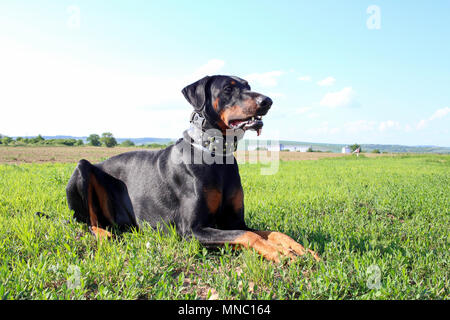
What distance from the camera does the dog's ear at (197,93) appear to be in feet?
11.1

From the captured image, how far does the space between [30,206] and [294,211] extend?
4.34m

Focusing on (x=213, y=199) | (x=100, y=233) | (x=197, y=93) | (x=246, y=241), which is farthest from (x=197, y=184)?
(x=100, y=233)

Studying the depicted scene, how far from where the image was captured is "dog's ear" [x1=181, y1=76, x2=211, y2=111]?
3.39 metres

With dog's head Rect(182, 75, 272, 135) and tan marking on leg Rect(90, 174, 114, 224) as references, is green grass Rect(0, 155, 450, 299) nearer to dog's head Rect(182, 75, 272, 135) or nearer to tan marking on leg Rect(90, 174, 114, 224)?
tan marking on leg Rect(90, 174, 114, 224)

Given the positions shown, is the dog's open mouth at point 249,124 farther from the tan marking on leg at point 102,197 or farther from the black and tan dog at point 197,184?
the tan marking on leg at point 102,197

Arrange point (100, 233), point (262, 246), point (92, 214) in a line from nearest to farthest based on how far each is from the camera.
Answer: point (262, 246), point (100, 233), point (92, 214)

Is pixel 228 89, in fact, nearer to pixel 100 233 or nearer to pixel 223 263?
pixel 223 263

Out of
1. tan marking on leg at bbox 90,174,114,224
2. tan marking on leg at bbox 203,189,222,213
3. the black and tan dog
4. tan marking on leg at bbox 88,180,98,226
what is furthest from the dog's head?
tan marking on leg at bbox 88,180,98,226

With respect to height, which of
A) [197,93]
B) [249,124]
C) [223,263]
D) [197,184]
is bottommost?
[223,263]

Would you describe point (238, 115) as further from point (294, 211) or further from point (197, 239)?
point (294, 211)

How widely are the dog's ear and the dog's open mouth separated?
427 millimetres

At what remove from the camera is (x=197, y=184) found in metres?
3.18

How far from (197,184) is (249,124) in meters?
0.79
